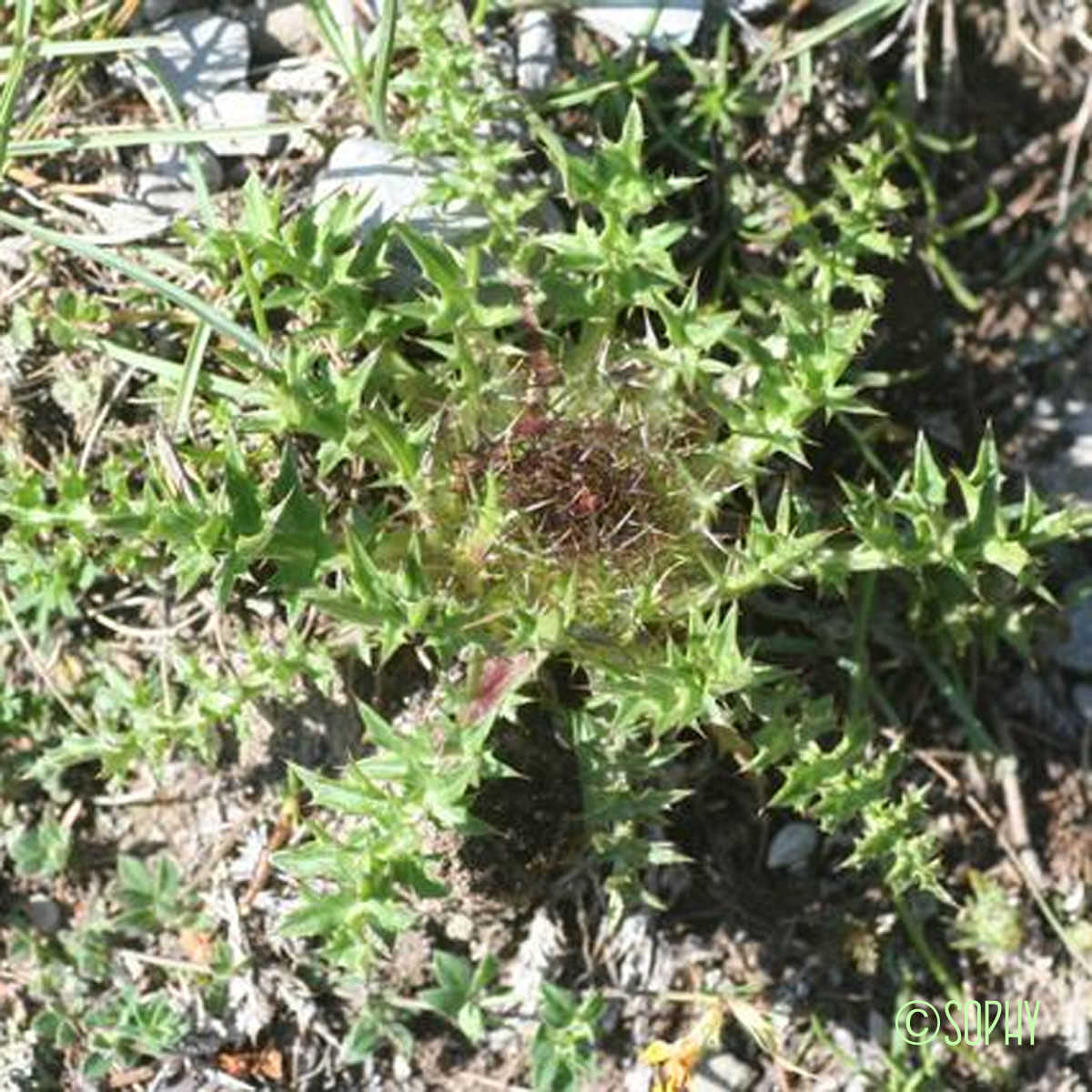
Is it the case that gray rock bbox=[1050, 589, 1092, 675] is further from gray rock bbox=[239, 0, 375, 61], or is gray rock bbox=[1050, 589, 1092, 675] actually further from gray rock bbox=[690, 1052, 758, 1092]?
gray rock bbox=[239, 0, 375, 61]

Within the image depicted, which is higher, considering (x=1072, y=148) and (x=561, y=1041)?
(x=1072, y=148)

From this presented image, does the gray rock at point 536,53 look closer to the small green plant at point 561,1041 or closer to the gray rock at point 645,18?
the gray rock at point 645,18

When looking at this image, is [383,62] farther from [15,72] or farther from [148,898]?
[148,898]

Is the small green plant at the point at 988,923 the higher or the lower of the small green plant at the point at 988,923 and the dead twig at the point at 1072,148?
the lower

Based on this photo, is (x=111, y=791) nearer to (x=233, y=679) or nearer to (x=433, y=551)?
(x=233, y=679)

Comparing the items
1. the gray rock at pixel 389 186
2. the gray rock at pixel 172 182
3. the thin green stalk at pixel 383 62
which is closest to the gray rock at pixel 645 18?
the gray rock at pixel 389 186

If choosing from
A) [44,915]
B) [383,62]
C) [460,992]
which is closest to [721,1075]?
[460,992]
